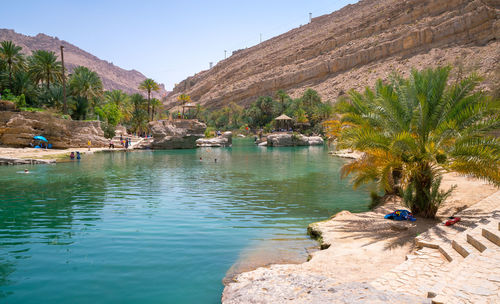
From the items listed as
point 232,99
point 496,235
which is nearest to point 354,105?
point 496,235

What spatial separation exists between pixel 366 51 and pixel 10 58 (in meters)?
85.0

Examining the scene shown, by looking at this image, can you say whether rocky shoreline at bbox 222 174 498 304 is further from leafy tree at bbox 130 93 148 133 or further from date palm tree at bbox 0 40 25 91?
leafy tree at bbox 130 93 148 133

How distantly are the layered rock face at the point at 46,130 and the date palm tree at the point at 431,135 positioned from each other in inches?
1434

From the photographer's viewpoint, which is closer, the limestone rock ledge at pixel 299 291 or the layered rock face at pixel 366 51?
the limestone rock ledge at pixel 299 291

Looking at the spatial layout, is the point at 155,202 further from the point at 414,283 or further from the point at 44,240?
the point at 414,283

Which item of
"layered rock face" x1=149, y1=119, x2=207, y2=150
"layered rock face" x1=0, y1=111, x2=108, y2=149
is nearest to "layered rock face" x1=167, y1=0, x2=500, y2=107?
"layered rock face" x1=149, y1=119, x2=207, y2=150

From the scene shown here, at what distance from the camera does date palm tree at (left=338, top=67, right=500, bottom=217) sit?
7691 mm

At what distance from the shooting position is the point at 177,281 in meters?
5.74

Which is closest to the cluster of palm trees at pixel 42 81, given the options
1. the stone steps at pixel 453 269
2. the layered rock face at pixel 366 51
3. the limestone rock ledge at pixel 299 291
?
the limestone rock ledge at pixel 299 291

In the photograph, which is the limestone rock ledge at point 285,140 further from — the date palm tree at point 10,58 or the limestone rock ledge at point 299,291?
the limestone rock ledge at point 299,291

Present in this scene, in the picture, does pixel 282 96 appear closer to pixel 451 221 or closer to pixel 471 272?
pixel 451 221

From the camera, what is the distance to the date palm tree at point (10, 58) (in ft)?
128

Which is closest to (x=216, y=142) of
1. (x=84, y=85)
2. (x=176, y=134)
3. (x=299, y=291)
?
(x=176, y=134)

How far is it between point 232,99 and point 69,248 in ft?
371
